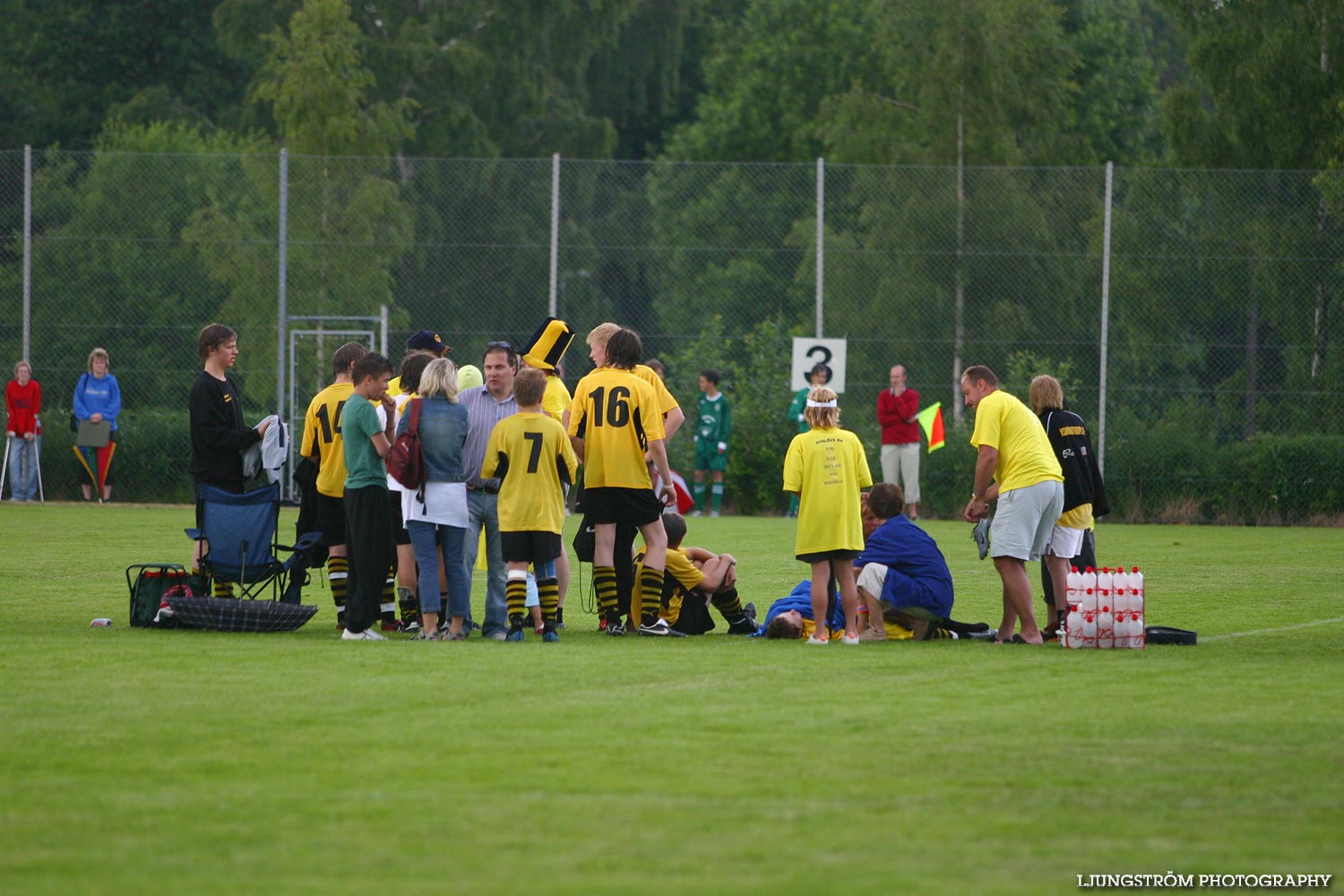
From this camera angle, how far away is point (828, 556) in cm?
1060

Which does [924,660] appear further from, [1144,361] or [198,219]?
[198,219]

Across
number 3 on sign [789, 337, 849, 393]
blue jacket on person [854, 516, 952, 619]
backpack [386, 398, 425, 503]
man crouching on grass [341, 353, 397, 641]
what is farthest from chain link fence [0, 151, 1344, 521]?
backpack [386, 398, 425, 503]

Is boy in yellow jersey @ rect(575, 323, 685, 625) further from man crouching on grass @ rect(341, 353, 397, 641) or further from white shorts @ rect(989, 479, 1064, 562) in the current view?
white shorts @ rect(989, 479, 1064, 562)

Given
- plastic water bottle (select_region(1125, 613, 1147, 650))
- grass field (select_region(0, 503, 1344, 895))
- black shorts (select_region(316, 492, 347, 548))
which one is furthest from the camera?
black shorts (select_region(316, 492, 347, 548))

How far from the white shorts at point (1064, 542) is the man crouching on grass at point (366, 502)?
13.4 ft

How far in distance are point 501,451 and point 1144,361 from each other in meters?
16.0

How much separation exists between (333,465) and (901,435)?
13.1 m

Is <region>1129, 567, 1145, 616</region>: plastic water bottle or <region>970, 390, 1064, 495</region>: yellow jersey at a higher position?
<region>970, 390, 1064, 495</region>: yellow jersey

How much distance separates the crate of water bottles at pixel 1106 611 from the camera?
406 inches

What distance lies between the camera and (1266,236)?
2444 centimetres

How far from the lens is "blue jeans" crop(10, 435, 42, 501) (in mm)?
24016

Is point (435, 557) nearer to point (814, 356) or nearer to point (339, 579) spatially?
point (339, 579)

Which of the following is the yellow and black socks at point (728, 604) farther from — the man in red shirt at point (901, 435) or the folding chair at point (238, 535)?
the man in red shirt at point (901, 435)

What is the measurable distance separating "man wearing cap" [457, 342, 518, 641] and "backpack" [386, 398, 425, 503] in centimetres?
39
